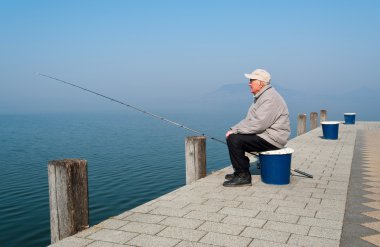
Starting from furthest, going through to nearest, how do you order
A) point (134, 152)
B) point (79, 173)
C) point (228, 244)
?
point (134, 152)
point (79, 173)
point (228, 244)

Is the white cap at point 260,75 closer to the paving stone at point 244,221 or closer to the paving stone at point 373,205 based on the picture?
the paving stone at point 373,205

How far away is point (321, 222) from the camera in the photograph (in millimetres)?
4531

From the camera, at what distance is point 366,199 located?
567cm

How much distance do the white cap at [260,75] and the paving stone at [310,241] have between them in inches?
116

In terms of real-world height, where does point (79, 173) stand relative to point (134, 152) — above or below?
above

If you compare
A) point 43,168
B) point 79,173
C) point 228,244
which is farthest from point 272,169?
point 43,168

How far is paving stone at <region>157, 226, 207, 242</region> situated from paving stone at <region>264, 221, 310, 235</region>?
81 centimetres

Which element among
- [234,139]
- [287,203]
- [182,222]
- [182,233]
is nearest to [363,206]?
[287,203]

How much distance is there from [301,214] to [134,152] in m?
17.4

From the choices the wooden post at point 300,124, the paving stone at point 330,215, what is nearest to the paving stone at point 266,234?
the paving stone at point 330,215

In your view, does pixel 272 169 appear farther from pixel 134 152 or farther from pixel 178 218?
pixel 134 152

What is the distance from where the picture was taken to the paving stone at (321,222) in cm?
439

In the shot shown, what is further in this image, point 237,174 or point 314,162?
point 314,162

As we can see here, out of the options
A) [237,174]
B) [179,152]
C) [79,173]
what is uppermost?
[79,173]
